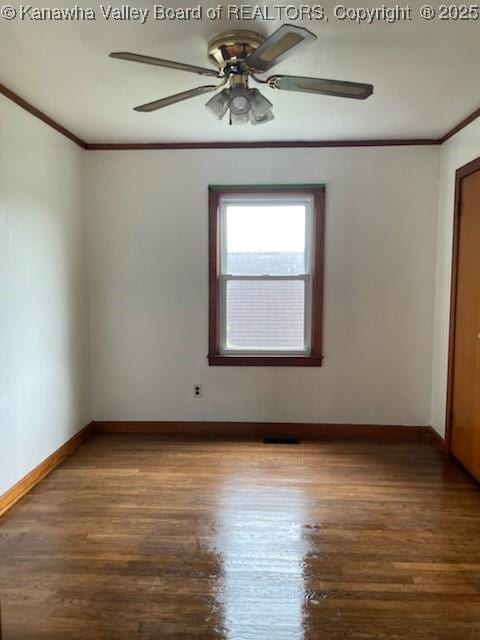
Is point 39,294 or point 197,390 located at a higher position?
point 39,294

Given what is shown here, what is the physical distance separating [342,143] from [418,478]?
267cm

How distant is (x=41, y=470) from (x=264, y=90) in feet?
9.53

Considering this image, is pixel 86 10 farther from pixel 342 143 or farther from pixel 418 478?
pixel 418 478

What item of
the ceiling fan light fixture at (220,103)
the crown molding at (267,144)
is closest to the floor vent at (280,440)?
the crown molding at (267,144)

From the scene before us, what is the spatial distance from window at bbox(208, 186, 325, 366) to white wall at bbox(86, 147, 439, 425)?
10 cm

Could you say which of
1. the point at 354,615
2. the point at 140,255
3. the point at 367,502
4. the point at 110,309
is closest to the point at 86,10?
the point at 140,255

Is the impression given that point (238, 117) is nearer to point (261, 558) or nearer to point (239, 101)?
point (239, 101)

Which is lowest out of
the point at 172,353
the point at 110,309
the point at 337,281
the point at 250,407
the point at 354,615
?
the point at 354,615

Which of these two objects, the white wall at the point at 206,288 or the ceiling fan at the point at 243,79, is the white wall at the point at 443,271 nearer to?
the white wall at the point at 206,288

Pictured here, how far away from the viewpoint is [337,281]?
12.3ft

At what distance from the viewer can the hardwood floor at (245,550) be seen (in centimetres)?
180

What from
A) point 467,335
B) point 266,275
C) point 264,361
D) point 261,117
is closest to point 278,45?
point 261,117

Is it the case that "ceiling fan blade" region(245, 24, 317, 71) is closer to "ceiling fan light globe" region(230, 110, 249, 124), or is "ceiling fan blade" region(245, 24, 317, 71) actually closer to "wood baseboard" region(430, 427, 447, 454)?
"ceiling fan light globe" region(230, 110, 249, 124)

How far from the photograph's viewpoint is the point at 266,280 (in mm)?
3807
